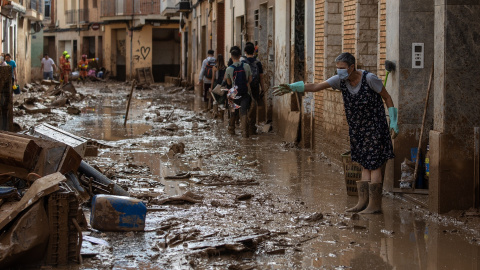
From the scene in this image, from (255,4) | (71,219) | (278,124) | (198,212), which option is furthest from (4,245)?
(255,4)

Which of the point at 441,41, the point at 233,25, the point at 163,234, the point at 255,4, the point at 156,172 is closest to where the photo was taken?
the point at 163,234

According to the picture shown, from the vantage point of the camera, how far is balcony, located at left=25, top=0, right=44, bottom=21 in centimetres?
4161

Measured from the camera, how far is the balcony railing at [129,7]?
47.6 meters

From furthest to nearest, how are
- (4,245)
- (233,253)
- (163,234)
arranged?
1. (163,234)
2. (233,253)
3. (4,245)

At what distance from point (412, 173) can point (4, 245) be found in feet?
15.3

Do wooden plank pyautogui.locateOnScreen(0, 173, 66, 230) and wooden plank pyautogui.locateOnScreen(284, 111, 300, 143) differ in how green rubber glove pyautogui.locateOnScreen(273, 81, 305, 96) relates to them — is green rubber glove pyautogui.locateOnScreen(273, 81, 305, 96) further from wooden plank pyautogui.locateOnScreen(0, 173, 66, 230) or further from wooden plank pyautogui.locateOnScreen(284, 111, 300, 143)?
wooden plank pyautogui.locateOnScreen(284, 111, 300, 143)

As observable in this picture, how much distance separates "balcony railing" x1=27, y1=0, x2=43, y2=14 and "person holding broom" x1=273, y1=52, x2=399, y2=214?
36.8 meters

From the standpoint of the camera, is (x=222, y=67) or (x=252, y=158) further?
(x=222, y=67)

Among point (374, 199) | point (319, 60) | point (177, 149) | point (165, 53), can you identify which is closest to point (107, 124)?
point (177, 149)

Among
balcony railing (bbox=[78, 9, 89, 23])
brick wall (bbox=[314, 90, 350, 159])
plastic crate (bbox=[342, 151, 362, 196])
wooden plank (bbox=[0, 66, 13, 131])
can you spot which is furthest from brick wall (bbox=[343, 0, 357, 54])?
balcony railing (bbox=[78, 9, 89, 23])

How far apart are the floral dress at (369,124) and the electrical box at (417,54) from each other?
3.81 ft

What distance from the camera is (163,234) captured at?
6.57 m

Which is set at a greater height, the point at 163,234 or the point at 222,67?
the point at 222,67

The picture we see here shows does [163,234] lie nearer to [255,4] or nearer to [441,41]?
[441,41]
